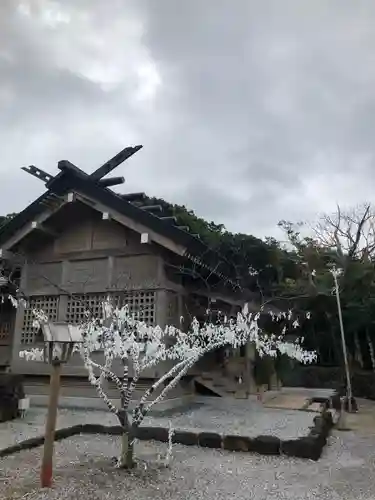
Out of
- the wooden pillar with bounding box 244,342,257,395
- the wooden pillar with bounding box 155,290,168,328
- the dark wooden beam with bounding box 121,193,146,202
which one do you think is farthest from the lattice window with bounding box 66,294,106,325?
the wooden pillar with bounding box 244,342,257,395

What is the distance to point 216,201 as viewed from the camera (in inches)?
843

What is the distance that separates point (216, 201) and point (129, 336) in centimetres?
1641

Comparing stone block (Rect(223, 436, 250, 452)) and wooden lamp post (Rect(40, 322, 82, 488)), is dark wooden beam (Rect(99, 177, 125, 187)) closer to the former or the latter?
wooden lamp post (Rect(40, 322, 82, 488))

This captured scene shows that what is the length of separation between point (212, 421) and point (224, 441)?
7.39ft

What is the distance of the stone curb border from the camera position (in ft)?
18.6

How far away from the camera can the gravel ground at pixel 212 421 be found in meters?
7.13

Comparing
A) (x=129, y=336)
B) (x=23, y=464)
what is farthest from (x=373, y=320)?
(x=23, y=464)

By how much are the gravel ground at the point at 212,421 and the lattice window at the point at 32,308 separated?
6.74 ft

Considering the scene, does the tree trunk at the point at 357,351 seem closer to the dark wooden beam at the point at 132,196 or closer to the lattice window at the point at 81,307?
the dark wooden beam at the point at 132,196

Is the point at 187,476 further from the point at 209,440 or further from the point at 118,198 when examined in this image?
the point at 118,198

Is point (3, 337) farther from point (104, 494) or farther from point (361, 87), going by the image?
point (361, 87)

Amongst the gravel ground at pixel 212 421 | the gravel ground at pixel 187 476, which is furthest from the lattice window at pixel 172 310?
the gravel ground at pixel 187 476

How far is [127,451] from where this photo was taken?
475 cm

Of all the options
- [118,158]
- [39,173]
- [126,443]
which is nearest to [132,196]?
[118,158]
